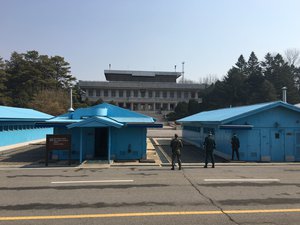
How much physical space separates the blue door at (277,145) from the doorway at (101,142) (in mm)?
10938

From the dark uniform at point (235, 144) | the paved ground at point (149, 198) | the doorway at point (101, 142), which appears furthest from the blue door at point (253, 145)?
the doorway at point (101, 142)

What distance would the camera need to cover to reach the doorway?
23344 millimetres

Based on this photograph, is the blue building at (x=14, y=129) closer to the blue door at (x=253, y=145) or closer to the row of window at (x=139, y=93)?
the blue door at (x=253, y=145)

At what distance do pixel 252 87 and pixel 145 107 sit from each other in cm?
3277

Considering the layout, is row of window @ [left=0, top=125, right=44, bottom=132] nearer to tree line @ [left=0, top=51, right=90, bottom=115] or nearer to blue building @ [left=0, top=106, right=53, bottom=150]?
blue building @ [left=0, top=106, right=53, bottom=150]

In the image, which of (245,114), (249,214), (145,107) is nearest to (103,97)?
(145,107)

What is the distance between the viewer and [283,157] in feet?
77.4

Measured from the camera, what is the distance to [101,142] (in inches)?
923

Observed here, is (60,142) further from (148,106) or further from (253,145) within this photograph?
(148,106)

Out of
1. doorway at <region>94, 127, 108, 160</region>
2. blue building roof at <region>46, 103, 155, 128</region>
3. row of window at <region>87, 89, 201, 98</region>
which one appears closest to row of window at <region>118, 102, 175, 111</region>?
row of window at <region>87, 89, 201, 98</region>

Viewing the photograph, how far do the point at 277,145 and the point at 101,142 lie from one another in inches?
458

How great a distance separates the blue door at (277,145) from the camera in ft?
77.1

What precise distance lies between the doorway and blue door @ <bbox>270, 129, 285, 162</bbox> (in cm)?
1094

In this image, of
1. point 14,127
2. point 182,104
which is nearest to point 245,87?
point 182,104
